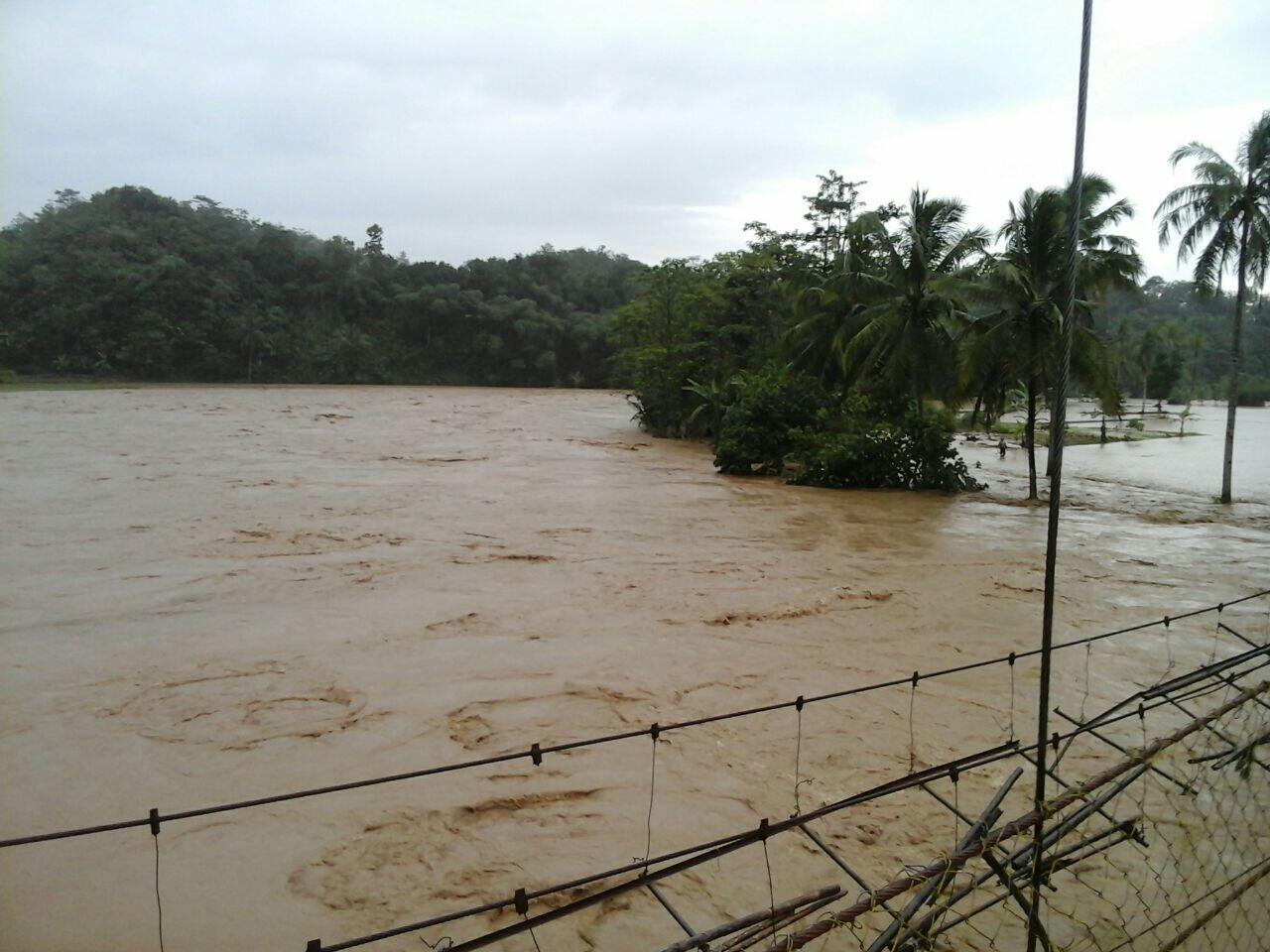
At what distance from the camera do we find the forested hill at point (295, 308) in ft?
106

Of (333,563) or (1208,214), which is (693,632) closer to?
(333,563)

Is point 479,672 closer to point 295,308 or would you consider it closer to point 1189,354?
point 295,308

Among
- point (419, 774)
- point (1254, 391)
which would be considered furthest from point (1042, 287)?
point (1254, 391)

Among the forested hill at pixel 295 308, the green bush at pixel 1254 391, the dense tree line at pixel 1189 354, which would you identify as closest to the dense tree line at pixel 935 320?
the forested hill at pixel 295 308

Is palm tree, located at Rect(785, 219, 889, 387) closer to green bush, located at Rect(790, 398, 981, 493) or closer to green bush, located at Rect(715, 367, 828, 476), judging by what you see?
green bush, located at Rect(715, 367, 828, 476)

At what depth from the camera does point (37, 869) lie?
329cm

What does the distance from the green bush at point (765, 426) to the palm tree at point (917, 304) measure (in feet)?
6.98

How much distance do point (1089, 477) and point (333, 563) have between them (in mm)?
17011

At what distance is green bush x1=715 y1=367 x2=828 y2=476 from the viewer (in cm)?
1716

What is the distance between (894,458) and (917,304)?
2791 millimetres

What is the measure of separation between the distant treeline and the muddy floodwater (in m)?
8.87

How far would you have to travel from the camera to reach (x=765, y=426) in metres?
17.3

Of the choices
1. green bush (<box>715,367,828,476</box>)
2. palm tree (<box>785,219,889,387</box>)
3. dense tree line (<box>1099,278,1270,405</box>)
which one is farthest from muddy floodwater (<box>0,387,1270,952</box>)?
dense tree line (<box>1099,278,1270,405</box>)

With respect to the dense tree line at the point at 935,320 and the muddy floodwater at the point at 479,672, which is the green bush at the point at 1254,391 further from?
the muddy floodwater at the point at 479,672
